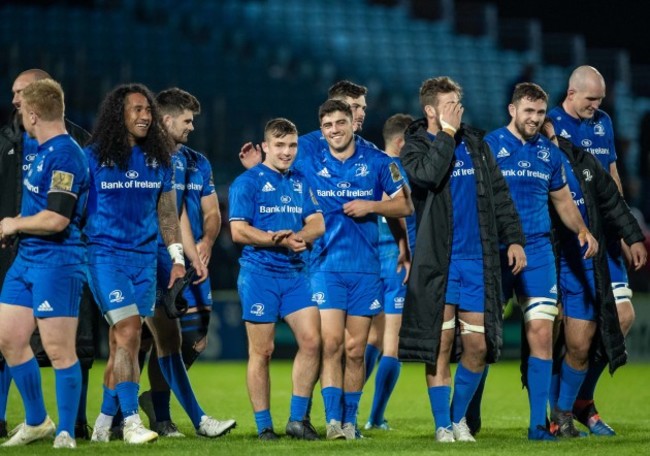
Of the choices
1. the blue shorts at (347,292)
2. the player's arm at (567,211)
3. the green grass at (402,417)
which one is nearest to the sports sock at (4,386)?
the green grass at (402,417)

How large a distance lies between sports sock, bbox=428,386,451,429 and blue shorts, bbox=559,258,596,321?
134 centimetres

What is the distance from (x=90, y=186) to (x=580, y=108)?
12.4ft

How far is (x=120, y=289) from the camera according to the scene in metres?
7.10

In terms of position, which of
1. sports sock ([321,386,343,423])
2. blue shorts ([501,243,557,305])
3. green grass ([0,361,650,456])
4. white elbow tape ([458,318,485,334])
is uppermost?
blue shorts ([501,243,557,305])

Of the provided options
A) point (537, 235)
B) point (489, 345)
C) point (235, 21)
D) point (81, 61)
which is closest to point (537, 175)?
point (537, 235)

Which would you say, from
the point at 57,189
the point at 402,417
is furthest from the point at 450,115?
the point at 402,417

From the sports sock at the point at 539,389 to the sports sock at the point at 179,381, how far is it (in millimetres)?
2202

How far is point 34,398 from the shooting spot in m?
7.04

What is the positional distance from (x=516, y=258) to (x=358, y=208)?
1091mm

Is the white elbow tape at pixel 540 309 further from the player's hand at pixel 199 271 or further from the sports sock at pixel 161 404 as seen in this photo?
the sports sock at pixel 161 404

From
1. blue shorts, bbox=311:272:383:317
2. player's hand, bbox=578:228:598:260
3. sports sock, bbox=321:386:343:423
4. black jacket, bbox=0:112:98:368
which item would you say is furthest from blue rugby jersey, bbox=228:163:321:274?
player's hand, bbox=578:228:598:260

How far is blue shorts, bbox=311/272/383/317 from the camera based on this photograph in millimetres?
7742

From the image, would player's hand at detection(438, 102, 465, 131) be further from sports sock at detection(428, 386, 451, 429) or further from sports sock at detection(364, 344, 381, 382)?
sports sock at detection(364, 344, 381, 382)

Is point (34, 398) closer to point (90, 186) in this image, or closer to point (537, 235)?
point (90, 186)
